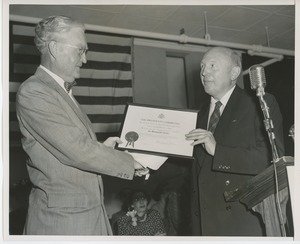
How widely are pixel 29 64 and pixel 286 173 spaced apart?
3.34m

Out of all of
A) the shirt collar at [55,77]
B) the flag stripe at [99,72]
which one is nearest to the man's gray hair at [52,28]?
the shirt collar at [55,77]

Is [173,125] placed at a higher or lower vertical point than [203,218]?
higher

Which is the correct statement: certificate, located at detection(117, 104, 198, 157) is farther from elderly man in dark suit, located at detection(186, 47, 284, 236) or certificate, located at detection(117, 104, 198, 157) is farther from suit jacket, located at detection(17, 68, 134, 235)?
suit jacket, located at detection(17, 68, 134, 235)

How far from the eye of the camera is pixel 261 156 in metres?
1.90

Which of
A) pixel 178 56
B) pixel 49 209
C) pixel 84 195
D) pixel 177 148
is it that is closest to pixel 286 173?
pixel 177 148

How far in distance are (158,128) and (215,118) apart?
38 cm

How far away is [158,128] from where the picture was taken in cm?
196

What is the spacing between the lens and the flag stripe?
4008 millimetres

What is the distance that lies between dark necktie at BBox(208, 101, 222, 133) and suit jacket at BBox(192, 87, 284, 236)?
4cm

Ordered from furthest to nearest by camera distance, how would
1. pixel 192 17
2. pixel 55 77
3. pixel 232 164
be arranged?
pixel 192 17 < pixel 232 164 < pixel 55 77

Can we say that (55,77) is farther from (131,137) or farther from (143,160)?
(143,160)

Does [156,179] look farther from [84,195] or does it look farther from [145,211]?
[84,195]

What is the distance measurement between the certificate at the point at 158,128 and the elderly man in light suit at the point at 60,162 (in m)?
0.26

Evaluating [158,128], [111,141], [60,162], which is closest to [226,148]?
[158,128]
